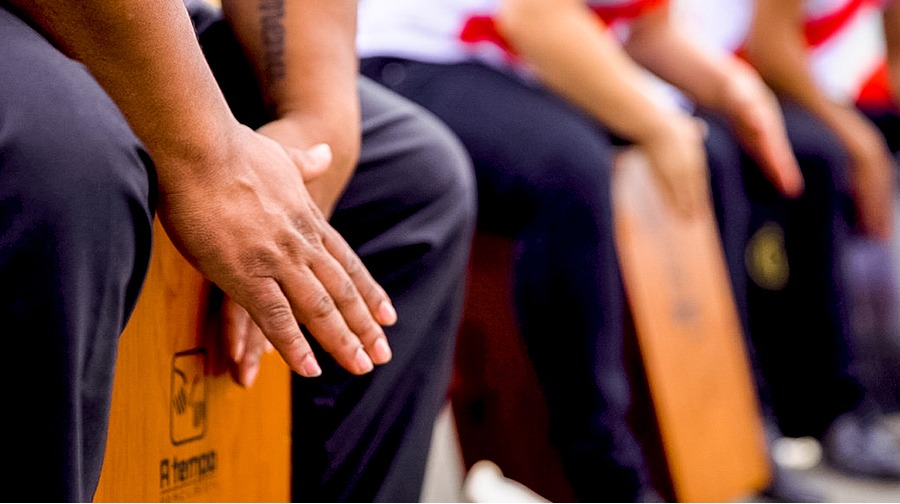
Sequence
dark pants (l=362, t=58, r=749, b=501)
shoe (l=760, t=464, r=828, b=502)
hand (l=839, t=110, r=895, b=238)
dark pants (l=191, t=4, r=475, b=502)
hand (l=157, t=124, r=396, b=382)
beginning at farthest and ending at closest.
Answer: hand (l=839, t=110, r=895, b=238)
shoe (l=760, t=464, r=828, b=502)
dark pants (l=362, t=58, r=749, b=501)
dark pants (l=191, t=4, r=475, b=502)
hand (l=157, t=124, r=396, b=382)

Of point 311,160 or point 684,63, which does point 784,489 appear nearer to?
point 684,63

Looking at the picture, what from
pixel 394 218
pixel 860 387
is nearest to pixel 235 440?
pixel 394 218

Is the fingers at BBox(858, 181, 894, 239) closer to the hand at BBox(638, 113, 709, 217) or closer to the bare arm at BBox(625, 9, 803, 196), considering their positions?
the bare arm at BBox(625, 9, 803, 196)

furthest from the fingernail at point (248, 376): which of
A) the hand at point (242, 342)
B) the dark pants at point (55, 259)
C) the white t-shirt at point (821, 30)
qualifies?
the white t-shirt at point (821, 30)

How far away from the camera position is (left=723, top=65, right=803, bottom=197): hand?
1.47m

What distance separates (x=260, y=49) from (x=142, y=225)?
29cm

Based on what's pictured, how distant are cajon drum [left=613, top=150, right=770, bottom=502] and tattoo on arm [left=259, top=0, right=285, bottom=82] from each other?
0.65 m

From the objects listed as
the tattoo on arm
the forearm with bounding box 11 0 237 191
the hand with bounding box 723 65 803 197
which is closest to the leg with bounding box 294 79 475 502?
the tattoo on arm

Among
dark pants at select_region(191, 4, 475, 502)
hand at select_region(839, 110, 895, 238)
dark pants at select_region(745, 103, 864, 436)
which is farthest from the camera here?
hand at select_region(839, 110, 895, 238)

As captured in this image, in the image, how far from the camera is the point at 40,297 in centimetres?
41

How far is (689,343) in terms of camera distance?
4.40ft

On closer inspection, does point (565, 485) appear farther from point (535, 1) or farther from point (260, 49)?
point (260, 49)

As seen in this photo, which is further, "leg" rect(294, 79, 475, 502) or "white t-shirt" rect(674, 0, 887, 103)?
"white t-shirt" rect(674, 0, 887, 103)

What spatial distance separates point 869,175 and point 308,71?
1.47 m
